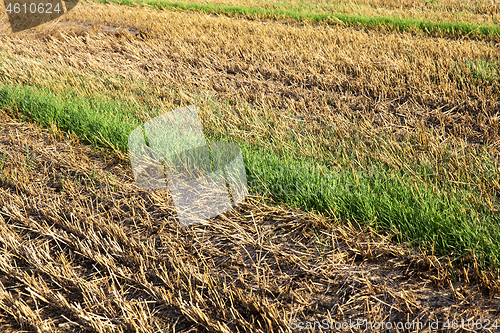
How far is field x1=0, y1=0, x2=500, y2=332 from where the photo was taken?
6.97 ft

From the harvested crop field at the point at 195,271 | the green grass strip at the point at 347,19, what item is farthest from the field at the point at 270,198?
the green grass strip at the point at 347,19

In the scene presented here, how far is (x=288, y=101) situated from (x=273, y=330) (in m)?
3.46

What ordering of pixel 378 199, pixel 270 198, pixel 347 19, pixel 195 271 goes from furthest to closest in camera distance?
pixel 347 19 → pixel 270 198 → pixel 378 199 → pixel 195 271

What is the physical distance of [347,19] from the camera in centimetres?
909

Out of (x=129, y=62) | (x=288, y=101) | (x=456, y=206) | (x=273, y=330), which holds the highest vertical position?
(x=129, y=62)

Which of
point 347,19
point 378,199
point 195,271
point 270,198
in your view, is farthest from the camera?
point 347,19

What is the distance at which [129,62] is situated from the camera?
261 inches

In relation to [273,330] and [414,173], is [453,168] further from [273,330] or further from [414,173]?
[273,330]

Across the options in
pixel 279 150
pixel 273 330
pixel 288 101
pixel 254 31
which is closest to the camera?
pixel 273 330

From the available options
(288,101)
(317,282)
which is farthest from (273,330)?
(288,101)

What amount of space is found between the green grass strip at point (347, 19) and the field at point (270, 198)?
5.94 feet

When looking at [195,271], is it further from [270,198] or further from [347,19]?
[347,19]

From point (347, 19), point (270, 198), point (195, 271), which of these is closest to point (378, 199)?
point (270, 198)

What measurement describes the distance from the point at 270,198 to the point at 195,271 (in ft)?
2.84
